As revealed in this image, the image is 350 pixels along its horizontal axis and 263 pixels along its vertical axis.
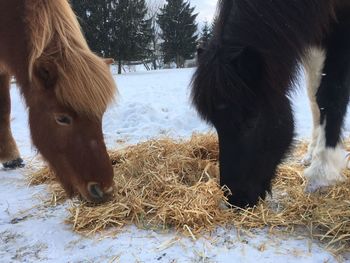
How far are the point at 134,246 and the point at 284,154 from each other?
1.31 meters

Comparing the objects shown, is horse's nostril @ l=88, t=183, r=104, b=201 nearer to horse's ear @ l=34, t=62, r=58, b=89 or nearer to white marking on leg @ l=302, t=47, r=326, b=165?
horse's ear @ l=34, t=62, r=58, b=89

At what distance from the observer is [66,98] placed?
8.93 feet

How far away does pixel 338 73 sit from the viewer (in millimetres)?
3408

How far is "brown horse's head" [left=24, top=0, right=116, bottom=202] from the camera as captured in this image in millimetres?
2725

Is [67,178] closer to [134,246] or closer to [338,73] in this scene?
[134,246]

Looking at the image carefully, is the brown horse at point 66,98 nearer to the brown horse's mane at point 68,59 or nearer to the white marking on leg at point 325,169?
the brown horse's mane at point 68,59

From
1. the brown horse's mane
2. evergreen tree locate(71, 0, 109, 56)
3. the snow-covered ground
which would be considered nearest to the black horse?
the snow-covered ground

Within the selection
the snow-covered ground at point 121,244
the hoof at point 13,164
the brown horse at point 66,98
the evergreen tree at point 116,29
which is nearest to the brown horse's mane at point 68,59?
the brown horse at point 66,98

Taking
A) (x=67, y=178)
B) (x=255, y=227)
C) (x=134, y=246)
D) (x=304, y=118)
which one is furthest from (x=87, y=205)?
(x=304, y=118)

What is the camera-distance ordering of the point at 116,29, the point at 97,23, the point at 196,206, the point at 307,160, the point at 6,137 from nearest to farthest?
the point at 196,206 → the point at 307,160 → the point at 6,137 → the point at 97,23 → the point at 116,29

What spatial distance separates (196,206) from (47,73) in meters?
1.36

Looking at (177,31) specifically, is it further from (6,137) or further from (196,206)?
(196,206)

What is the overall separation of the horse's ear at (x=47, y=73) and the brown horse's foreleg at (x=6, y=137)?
5.91 feet

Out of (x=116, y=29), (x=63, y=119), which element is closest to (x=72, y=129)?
(x=63, y=119)
